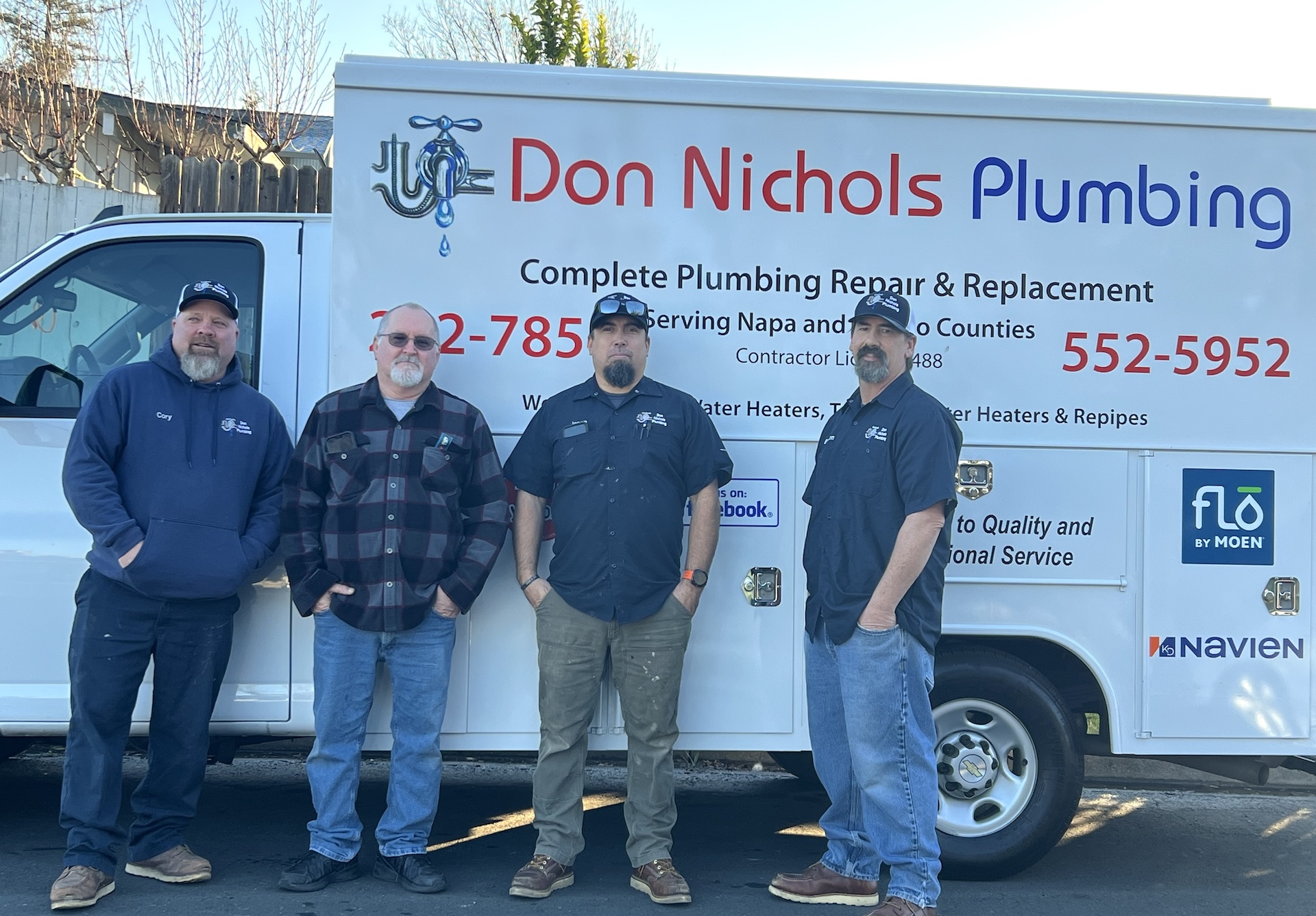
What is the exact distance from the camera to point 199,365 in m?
4.00

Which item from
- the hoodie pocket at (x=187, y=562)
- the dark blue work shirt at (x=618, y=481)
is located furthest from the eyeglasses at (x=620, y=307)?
the hoodie pocket at (x=187, y=562)

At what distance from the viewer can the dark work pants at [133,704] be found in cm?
388

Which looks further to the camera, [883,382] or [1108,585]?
[1108,585]

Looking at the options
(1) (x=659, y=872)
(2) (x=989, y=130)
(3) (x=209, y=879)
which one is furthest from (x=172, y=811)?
(2) (x=989, y=130)

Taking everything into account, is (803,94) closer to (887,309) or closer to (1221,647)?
(887,309)

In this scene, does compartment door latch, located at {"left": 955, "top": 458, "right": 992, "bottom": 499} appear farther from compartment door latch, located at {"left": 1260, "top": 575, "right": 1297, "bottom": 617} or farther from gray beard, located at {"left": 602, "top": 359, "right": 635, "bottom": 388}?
gray beard, located at {"left": 602, "top": 359, "right": 635, "bottom": 388}

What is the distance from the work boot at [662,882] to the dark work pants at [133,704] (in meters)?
1.66

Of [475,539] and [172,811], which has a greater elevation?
[475,539]

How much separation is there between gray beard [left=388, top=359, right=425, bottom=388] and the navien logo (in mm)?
2922

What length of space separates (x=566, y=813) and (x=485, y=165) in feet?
8.01

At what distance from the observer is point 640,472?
402cm

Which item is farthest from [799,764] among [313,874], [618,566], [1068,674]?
[313,874]

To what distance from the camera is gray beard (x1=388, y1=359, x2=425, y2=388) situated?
3.92 m

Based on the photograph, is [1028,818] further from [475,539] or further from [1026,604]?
[475,539]
